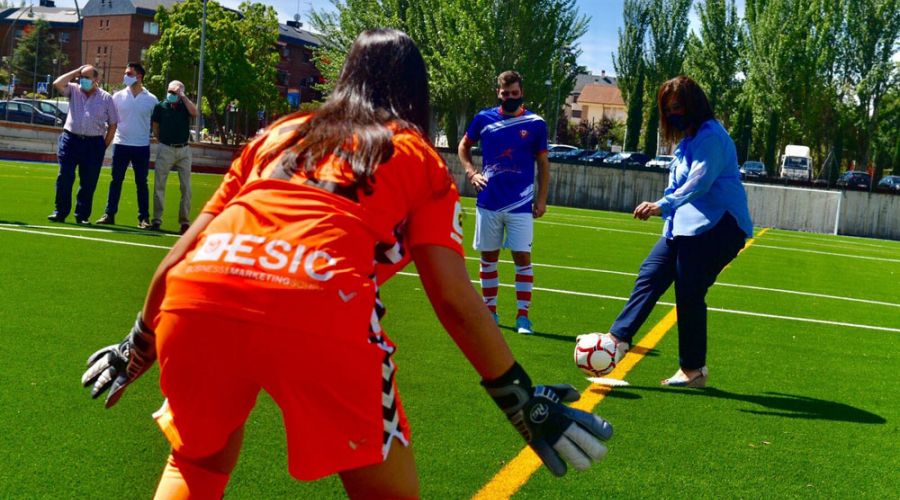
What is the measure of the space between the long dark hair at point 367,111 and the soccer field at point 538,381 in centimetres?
191

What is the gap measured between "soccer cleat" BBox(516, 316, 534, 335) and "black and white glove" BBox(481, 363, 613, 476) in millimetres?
5368

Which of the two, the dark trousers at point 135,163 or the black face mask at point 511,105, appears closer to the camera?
the black face mask at point 511,105

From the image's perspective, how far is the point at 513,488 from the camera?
4066mm

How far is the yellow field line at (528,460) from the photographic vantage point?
158 inches

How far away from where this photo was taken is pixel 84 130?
512 inches

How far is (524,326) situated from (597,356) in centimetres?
187

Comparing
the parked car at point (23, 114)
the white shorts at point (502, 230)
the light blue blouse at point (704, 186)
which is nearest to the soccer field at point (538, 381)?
the white shorts at point (502, 230)

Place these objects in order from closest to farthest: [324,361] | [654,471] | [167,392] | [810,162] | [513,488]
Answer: [324,361], [167,392], [513,488], [654,471], [810,162]

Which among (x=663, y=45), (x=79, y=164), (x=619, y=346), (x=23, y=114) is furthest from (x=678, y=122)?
(x=663, y=45)

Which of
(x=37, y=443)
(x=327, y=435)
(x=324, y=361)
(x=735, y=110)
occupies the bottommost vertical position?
(x=37, y=443)

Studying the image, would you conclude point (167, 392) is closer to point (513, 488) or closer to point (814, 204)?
point (513, 488)

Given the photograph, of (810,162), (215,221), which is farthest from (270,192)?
(810,162)

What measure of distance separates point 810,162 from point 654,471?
5936cm

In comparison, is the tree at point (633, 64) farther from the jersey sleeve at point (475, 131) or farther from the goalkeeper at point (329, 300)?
the goalkeeper at point (329, 300)
